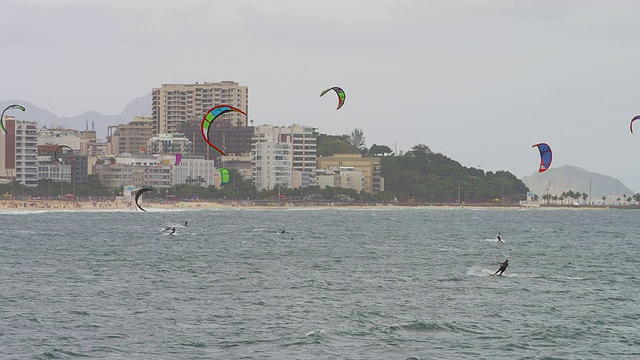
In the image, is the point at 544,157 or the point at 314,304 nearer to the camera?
the point at 314,304

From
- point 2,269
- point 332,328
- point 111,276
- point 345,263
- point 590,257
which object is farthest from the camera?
point 590,257

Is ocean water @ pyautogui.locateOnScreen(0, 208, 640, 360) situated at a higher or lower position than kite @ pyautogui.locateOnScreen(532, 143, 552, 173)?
lower

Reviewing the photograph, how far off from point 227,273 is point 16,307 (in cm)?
2013

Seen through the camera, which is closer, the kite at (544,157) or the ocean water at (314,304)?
the ocean water at (314,304)

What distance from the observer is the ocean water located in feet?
135

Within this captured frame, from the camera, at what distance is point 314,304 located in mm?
52562

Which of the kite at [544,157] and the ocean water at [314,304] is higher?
the kite at [544,157]

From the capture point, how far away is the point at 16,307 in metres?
51.4

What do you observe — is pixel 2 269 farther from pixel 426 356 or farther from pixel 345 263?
pixel 426 356

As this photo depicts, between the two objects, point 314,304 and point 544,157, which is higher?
point 544,157

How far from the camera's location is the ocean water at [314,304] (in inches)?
1620

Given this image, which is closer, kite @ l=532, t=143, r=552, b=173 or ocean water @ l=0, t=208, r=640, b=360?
ocean water @ l=0, t=208, r=640, b=360

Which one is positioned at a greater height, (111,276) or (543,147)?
(543,147)

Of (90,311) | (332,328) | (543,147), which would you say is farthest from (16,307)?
(543,147)
